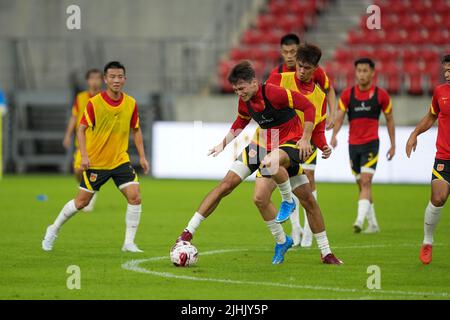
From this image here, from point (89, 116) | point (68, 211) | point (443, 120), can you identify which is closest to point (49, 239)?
point (68, 211)

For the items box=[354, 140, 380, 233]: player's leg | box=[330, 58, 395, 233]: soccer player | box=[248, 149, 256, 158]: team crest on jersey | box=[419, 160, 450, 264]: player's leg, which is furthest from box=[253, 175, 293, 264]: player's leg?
box=[330, 58, 395, 233]: soccer player

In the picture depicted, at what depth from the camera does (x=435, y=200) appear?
10547mm

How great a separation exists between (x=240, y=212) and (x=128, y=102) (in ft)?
19.8

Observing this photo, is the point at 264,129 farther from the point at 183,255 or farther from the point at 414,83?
the point at 414,83

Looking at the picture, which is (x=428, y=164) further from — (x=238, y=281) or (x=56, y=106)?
(x=238, y=281)

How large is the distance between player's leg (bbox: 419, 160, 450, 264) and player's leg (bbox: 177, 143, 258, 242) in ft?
6.21

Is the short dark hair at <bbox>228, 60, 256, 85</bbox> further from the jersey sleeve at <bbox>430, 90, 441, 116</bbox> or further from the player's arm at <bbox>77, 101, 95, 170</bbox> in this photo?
the player's arm at <bbox>77, 101, 95, 170</bbox>

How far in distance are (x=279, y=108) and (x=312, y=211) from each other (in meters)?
1.14

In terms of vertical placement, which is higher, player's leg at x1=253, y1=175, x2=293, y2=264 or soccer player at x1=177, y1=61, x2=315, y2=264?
soccer player at x1=177, y1=61, x2=315, y2=264

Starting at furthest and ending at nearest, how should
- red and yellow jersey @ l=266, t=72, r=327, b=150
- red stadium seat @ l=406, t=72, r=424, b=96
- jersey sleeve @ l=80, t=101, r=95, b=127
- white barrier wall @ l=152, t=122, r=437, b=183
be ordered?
1. red stadium seat @ l=406, t=72, r=424, b=96
2. white barrier wall @ l=152, t=122, r=437, b=183
3. red and yellow jersey @ l=266, t=72, r=327, b=150
4. jersey sleeve @ l=80, t=101, r=95, b=127

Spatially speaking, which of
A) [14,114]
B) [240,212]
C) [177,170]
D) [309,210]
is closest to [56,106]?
[14,114]

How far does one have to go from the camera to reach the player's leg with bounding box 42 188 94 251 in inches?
453

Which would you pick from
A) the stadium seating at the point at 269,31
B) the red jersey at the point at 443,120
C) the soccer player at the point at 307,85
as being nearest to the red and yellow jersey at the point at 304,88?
the soccer player at the point at 307,85

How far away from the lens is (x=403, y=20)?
29062 millimetres
